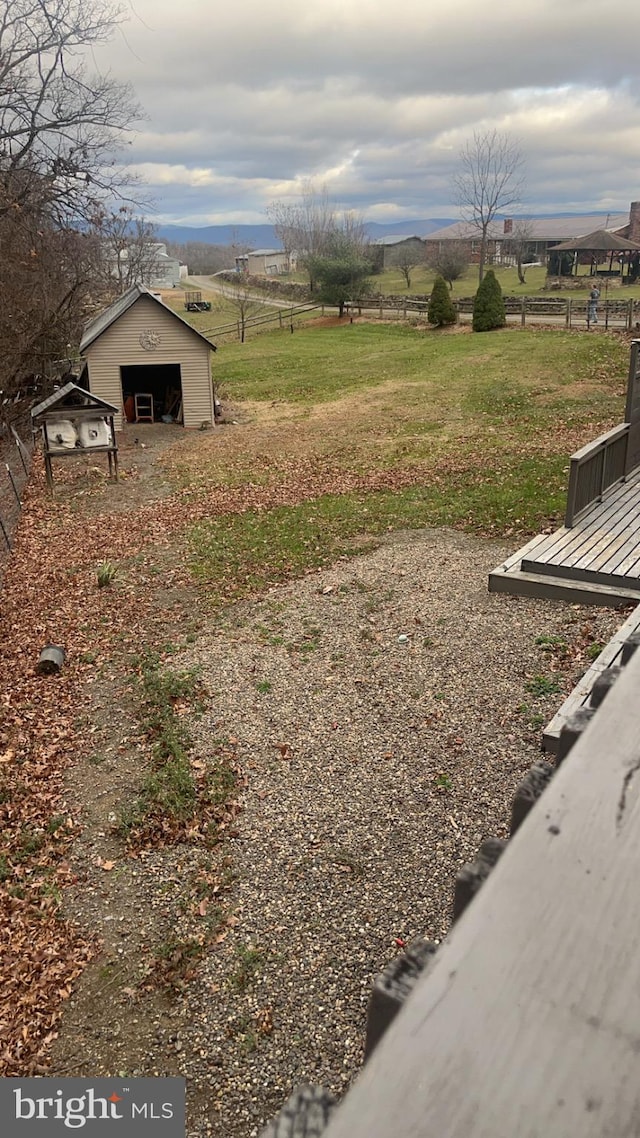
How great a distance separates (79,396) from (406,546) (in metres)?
10.5

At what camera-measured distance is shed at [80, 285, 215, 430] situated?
2419 cm

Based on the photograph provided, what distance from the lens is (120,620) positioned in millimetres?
11258

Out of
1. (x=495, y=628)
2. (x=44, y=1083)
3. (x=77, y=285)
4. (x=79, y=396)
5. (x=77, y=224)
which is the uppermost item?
(x=77, y=224)

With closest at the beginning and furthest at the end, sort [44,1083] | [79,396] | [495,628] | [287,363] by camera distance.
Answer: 1. [44,1083]
2. [495,628]
3. [79,396]
4. [287,363]

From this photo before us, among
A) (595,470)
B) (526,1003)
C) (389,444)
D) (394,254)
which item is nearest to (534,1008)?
(526,1003)

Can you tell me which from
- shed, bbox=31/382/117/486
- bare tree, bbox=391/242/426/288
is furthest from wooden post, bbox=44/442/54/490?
bare tree, bbox=391/242/426/288

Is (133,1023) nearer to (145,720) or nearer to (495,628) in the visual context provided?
(145,720)

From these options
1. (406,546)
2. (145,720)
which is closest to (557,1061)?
(145,720)

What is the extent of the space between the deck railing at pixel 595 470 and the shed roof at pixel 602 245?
52.0 meters

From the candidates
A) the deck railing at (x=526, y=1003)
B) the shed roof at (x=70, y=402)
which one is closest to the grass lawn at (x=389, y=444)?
the shed roof at (x=70, y=402)

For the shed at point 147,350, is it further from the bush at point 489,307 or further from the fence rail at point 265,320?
the fence rail at point 265,320

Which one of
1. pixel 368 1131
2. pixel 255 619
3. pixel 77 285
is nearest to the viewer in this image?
pixel 368 1131

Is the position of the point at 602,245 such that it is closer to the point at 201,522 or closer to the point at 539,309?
the point at 539,309

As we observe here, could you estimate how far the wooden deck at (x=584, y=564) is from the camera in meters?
9.61
